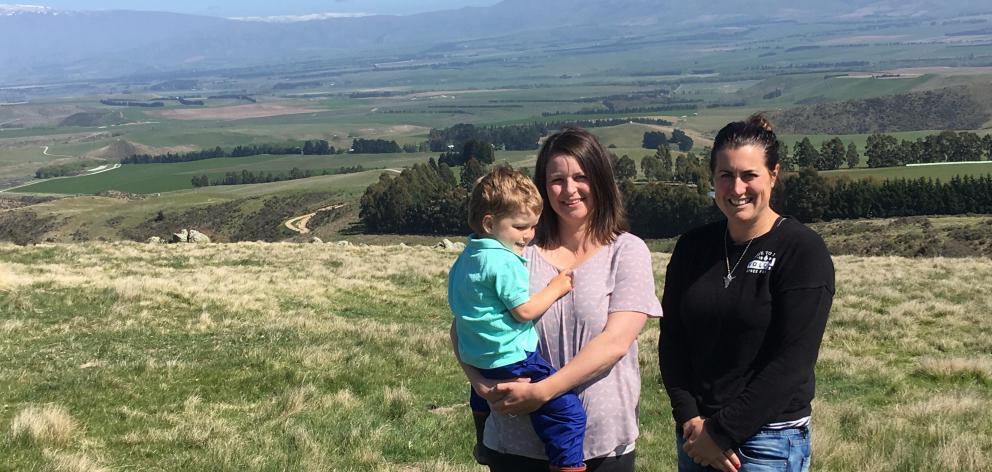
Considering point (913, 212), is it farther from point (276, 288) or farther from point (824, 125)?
point (824, 125)

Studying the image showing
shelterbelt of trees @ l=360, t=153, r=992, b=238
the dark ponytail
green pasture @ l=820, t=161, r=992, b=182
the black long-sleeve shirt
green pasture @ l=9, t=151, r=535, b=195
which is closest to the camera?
the black long-sleeve shirt

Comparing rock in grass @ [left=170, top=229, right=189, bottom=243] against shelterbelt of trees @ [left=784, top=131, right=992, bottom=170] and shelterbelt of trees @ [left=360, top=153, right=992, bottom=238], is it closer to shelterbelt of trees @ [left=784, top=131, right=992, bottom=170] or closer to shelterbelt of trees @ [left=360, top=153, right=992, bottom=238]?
shelterbelt of trees @ [left=360, top=153, right=992, bottom=238]

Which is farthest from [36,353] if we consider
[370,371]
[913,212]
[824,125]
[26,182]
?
[824,125]

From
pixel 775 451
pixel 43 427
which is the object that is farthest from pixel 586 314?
pixel 43 427

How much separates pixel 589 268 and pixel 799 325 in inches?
37.0

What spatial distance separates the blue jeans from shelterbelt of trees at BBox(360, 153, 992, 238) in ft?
183

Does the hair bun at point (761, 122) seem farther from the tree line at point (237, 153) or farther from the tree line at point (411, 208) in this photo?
the tree line at point (237, 153)

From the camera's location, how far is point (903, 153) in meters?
89.8

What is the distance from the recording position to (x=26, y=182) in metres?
140

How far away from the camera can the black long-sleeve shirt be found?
3.71 m

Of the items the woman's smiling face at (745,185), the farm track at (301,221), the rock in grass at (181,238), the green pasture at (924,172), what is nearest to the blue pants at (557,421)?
the woman's smiling face at (745,185)

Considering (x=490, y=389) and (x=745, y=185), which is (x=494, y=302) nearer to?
(x=490, y=389)

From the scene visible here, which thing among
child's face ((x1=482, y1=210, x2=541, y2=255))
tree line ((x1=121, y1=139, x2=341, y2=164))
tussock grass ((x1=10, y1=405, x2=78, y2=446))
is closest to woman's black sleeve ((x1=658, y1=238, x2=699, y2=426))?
child's face ((x1=482, y1=210, x2=541, y2=255))

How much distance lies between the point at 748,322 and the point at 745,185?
627 mm
